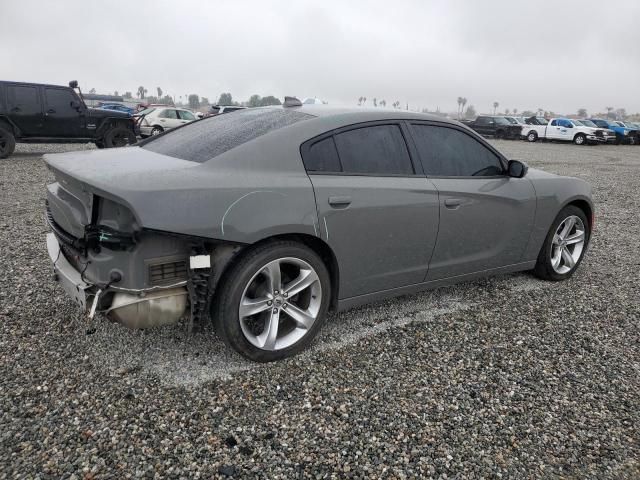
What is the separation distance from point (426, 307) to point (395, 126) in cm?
143

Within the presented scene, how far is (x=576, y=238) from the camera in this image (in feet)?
15.0

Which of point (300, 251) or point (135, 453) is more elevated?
point (300, 251)

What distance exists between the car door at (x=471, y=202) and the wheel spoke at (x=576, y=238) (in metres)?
0.77

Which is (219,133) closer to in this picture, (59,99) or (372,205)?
(372,205)

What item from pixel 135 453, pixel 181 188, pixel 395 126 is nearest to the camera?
pixel 135 453

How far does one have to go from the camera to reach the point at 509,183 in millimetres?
3838

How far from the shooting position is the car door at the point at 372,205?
115 inches

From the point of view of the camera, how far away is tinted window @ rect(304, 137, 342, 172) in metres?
2.92

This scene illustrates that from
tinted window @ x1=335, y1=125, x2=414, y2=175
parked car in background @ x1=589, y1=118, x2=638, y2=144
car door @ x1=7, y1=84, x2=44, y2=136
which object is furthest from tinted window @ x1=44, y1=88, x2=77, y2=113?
parked car in background @ x1=589, y1=118, x2=638, y2=144

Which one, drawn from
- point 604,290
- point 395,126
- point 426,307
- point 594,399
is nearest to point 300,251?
point 395,126

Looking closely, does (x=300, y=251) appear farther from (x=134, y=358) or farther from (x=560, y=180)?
(x=560, y=180)

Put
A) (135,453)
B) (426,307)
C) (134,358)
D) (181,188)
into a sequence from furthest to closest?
(426,307) < (134,358) < (181,188) < (135,453)

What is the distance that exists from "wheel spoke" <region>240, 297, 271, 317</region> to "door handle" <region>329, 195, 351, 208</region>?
2.25 feet

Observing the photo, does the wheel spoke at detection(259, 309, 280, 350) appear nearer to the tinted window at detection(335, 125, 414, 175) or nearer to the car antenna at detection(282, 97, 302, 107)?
the tinted window at detection(335, 125, 414, 175)
